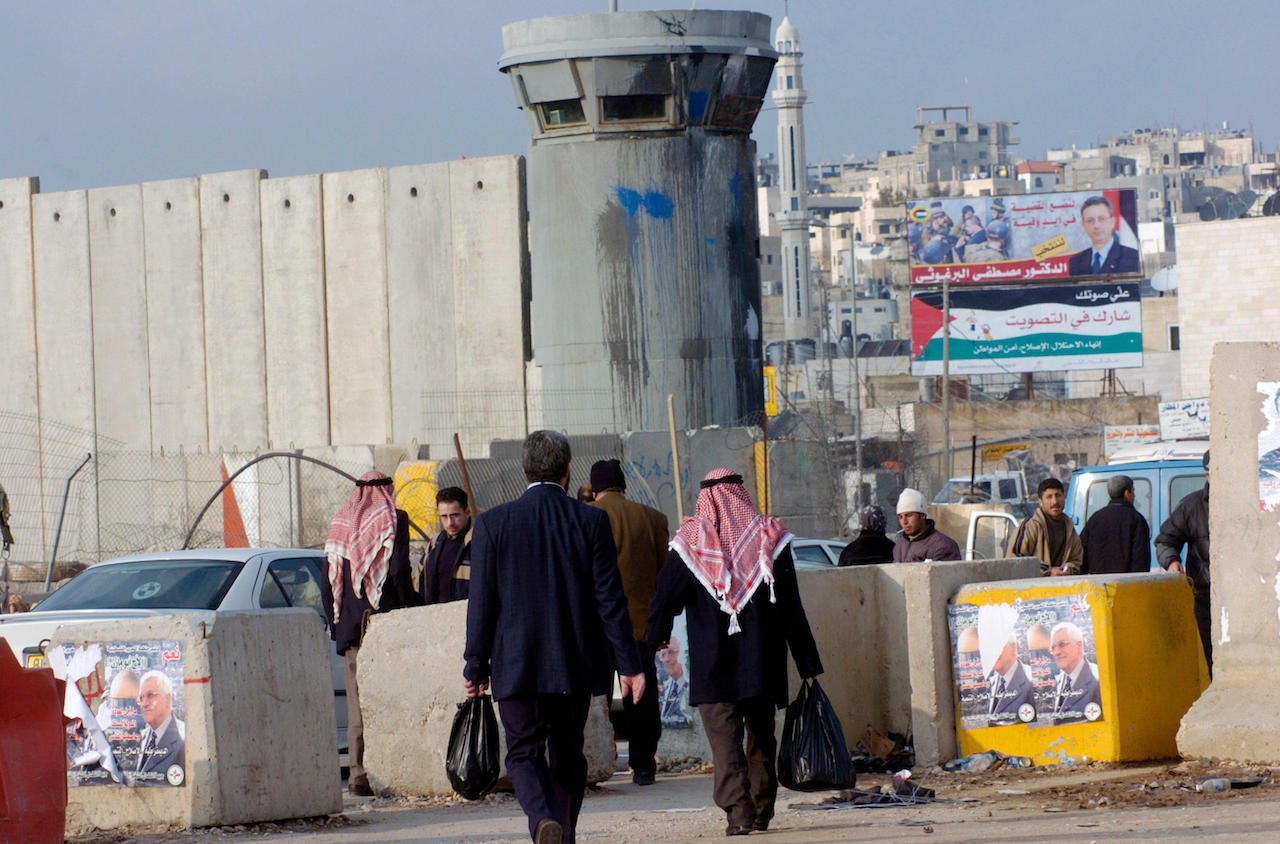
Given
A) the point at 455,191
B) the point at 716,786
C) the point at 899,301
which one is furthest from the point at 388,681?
A: the point at 899,301

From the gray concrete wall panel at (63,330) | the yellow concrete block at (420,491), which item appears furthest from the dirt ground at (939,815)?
the gray concrete wall panel at (63,330)

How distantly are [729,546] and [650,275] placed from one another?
1470cm

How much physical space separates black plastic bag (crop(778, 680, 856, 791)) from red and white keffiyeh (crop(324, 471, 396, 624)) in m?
2.67

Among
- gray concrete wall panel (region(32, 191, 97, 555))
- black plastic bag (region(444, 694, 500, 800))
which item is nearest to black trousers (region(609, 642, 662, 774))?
black plastic bag (region(444, 694, 500, 800))

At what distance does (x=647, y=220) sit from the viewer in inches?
880

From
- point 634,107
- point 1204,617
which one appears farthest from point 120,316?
point 1204,617

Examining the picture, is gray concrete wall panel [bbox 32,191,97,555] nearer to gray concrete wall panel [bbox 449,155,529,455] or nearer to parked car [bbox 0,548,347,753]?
gray concrete wall panel [bbox 449,155,529,455]

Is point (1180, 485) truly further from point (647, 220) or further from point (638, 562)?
point (647, 220)

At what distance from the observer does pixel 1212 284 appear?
51531mm

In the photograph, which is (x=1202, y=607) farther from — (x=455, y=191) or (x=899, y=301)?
(x=899, y=301)

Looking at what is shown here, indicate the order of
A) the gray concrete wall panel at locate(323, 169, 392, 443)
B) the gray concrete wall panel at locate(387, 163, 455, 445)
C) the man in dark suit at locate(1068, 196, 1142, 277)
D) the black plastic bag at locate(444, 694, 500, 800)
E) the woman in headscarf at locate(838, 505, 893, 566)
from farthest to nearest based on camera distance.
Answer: the man in dark suit at locate(1068, 196, 1142, 277) < the gray concrete wall panel at locate(323, 169, 392, 443) < the gray concrete wall panel at locate(387, 163, 455, 445) < the woman in headscarf at locate(838, 505, 893, 566) < the black plastic bag at locate(444, 694, 500, 800)

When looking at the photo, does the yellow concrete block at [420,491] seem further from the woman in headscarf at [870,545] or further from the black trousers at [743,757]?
the black trousers at [743,757]

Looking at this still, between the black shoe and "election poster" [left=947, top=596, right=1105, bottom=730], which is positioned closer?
the black shoe

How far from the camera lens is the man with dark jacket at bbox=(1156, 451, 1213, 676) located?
10.6 m
